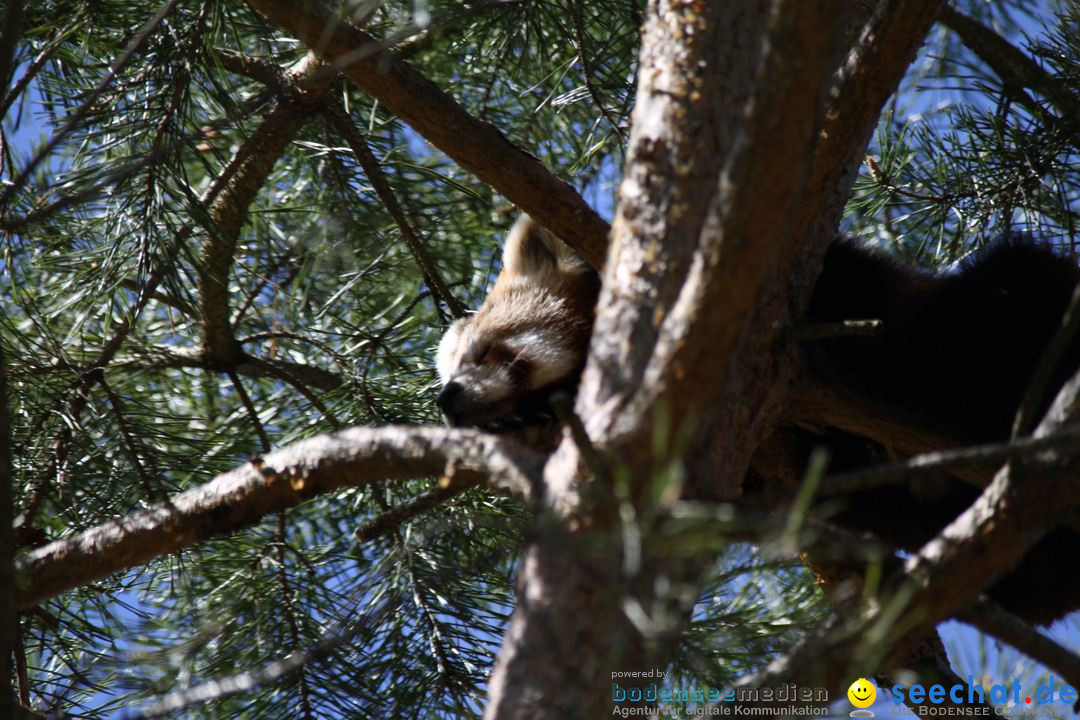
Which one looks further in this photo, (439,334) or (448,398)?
(439,334)

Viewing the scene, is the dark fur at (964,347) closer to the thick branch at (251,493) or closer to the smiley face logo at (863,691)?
the smiley face logo at (863,691)

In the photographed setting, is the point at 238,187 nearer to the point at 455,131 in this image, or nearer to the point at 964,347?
the point at 455,131

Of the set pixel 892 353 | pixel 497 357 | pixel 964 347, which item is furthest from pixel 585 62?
pixel 964 347

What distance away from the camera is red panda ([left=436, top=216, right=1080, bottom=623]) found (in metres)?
2.63

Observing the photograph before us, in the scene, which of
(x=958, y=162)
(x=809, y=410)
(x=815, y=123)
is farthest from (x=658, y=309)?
(x=958, y=162)

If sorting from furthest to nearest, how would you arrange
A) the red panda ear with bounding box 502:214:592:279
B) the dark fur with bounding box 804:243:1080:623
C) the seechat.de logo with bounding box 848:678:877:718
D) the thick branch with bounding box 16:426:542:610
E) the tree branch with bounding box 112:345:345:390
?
the red panda ear with bounding box 502:214:592:279 → the tree branch with bounding box 112:345:345:390 → the dark fur with bounding box 804:243:1080:623 → the seechat.de logo with bounding box 848:678:877:718 → the thick branch with bounding box 16:426:542:610

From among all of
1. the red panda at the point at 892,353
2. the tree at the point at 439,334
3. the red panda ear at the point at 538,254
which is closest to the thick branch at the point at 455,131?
the tree at the point at 439,334

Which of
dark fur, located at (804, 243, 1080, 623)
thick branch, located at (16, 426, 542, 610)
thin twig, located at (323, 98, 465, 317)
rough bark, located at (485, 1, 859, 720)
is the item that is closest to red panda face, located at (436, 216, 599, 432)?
thin twig, located at (323, 98, 465, 317)

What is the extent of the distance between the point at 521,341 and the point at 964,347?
1.24 meters

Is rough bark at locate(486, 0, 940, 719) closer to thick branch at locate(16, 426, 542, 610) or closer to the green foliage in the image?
thick branch at locate(16, 426, 542, 610)

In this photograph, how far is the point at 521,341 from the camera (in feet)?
10.2

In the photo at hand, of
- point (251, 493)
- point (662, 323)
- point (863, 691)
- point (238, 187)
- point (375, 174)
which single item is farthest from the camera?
point (238, 187)

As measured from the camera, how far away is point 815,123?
4.22ft

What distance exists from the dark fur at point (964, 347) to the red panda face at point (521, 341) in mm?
739
